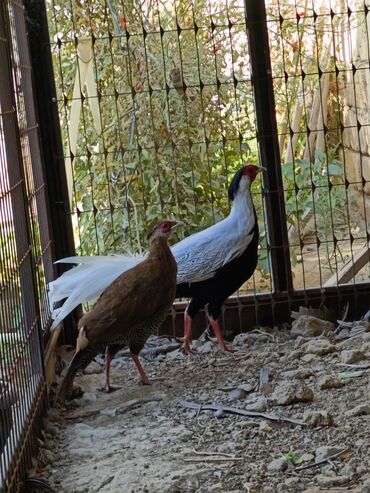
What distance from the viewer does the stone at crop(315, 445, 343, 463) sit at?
335 centimetres

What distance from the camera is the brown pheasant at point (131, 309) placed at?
435 centimetres

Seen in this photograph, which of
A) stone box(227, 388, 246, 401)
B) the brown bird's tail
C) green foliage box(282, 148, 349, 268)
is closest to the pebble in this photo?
the brown bird's tail

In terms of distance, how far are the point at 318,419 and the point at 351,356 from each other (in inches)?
33.9

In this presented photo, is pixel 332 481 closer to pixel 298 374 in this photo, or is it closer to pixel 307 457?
pixel 307 457

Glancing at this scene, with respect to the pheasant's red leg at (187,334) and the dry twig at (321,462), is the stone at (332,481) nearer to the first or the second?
the dry twig at (321,462)

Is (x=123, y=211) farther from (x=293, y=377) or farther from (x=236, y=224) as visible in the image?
(x=293, y=377)

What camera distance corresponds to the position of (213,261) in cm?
495

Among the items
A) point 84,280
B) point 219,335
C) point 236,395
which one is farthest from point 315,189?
point 236,395

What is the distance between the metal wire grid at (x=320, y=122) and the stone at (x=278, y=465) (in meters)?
2.11

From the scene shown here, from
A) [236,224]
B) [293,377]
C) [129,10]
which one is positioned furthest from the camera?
[129,10]

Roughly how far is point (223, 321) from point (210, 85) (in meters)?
1.48

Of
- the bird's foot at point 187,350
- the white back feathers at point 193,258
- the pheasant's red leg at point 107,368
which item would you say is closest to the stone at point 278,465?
the pheasant's red leg at point 107,368

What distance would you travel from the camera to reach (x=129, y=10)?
5367mm

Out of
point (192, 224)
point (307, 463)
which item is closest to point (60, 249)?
point (192, 224)
